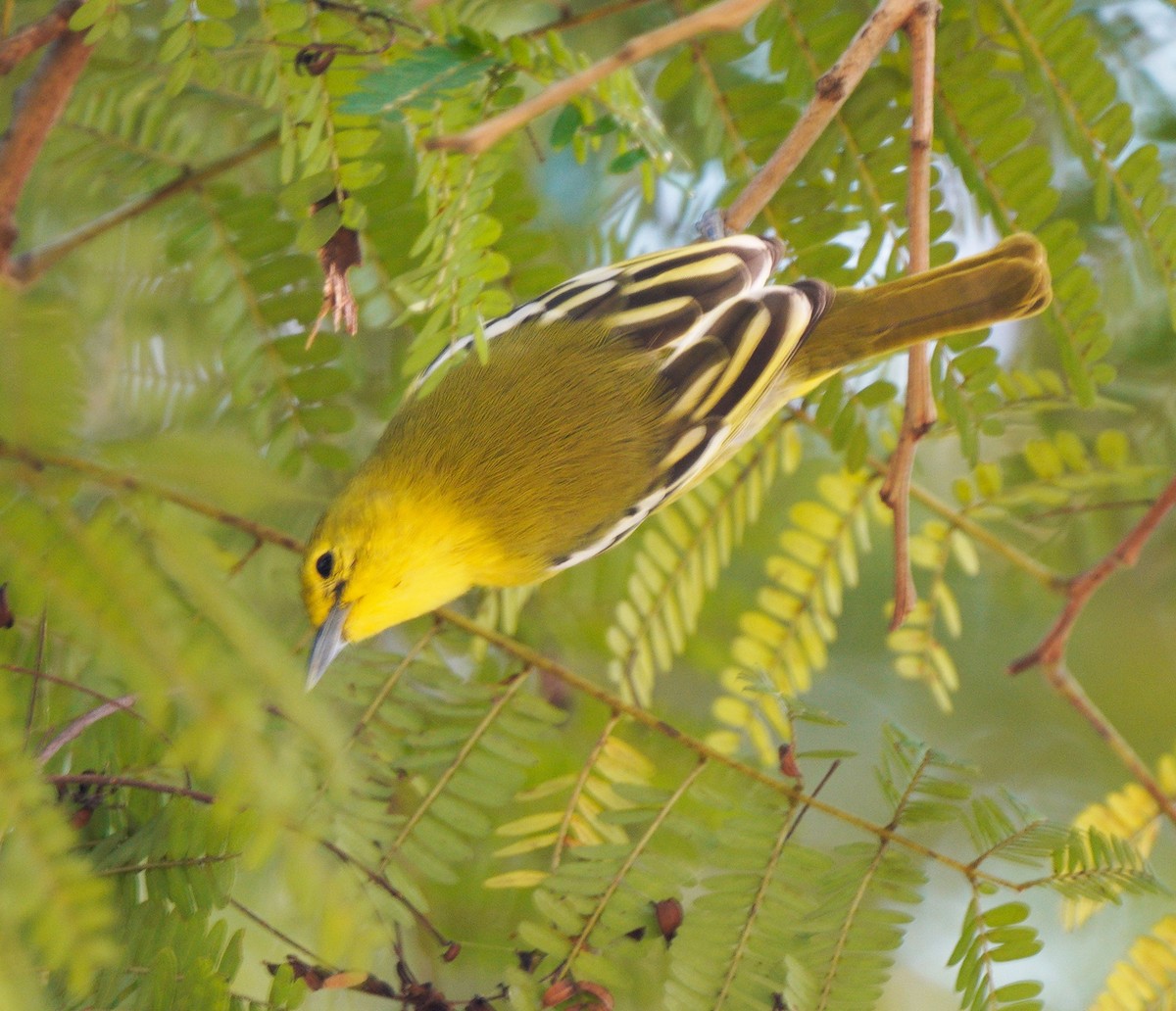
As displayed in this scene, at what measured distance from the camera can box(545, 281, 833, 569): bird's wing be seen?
1.05m

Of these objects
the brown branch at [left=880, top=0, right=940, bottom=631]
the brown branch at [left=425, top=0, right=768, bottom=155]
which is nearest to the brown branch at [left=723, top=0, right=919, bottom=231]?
the brown branch at [left=880, top=0, right=940, bottom=631]

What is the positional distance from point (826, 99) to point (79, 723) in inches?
28.5

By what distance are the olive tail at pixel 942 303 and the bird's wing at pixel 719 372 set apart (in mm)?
35

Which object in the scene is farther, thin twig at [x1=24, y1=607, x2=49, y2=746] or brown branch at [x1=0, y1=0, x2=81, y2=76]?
brown branch at [x1=0, y1=0, x2=81, y2=76]

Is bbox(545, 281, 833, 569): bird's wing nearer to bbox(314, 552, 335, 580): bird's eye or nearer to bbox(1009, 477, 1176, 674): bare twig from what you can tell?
bbox(314, 552, 335, 580): bird's eye

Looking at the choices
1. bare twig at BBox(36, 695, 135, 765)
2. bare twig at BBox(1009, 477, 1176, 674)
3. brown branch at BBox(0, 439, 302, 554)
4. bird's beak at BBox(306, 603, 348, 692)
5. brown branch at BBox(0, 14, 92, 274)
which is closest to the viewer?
brown branch at BBox(0, 439, 302, 554)

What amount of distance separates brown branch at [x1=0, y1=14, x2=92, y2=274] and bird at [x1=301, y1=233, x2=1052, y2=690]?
1.27 ft

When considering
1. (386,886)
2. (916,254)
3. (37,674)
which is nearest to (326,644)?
(386,886)

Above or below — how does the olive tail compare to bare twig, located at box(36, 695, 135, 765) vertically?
above

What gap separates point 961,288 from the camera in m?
0.98

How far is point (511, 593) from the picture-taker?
4.17ft

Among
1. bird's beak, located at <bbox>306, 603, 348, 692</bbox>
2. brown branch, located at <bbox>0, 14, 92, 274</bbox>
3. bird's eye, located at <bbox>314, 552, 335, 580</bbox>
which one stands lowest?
bird's beak, located at <bbox>306, 603, 348, 692</bbox>

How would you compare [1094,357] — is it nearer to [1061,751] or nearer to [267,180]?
[267,180]

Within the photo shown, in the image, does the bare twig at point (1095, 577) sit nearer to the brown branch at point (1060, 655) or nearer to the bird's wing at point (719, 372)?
the brown branch at point (1060, 655)
